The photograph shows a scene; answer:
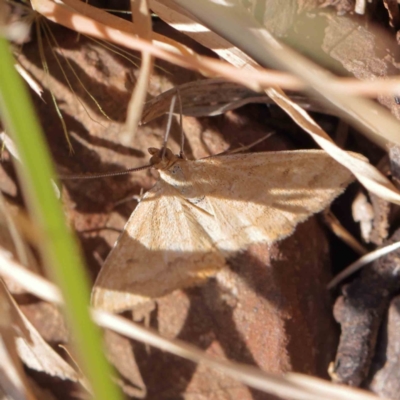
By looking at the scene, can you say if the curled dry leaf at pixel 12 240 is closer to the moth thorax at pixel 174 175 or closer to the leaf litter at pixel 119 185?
the leaf litter at pixel 119 185

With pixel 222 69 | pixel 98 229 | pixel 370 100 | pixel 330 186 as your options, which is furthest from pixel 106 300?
pixel 370 100

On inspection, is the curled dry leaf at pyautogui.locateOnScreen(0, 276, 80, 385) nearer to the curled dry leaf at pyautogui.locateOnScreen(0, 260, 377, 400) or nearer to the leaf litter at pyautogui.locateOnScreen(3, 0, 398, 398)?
the leaf litter at pyautogui.locateOnScreen(3, 0, 398, 398)

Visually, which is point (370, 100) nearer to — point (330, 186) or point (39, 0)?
point (330, 186)

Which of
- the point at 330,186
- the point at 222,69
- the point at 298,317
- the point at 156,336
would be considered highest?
the point at 222,69

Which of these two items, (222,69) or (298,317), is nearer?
(222,69)

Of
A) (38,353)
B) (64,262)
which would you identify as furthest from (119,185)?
(64,262)

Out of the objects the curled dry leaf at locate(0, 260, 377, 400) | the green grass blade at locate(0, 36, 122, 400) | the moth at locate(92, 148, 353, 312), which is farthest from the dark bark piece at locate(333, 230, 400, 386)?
the green grass blade at locate(0, 36, 122, 400)

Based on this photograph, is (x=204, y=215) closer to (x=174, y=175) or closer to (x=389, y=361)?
(x=174, y=175)
